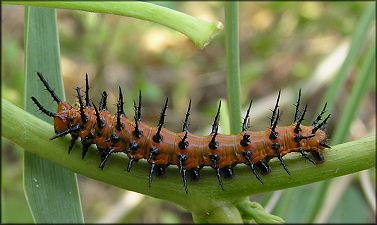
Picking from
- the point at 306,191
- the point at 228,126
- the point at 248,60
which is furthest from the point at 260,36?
the point at 228,126

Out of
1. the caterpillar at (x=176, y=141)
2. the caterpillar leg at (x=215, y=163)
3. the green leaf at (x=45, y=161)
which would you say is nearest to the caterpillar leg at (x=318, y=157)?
the caterpillar at (x=176, y=141)

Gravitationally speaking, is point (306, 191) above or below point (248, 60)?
below

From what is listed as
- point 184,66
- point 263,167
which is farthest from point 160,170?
point 184,66

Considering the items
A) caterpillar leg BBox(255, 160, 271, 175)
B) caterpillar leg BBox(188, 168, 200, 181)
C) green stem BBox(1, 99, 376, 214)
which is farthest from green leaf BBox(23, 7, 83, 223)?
caterpillar leg BBox(255, 160, 271, 175)

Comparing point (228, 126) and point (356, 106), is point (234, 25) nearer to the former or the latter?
point (228, 126)

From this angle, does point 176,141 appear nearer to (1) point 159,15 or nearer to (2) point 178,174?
(2) point 178,174

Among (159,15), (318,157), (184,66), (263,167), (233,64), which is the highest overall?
(159,15)

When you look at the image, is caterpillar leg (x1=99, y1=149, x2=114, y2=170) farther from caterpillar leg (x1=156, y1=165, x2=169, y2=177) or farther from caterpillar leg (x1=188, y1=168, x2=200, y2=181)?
caterpillar leg (x1=188, y1=168, x2=200, y2=181)
